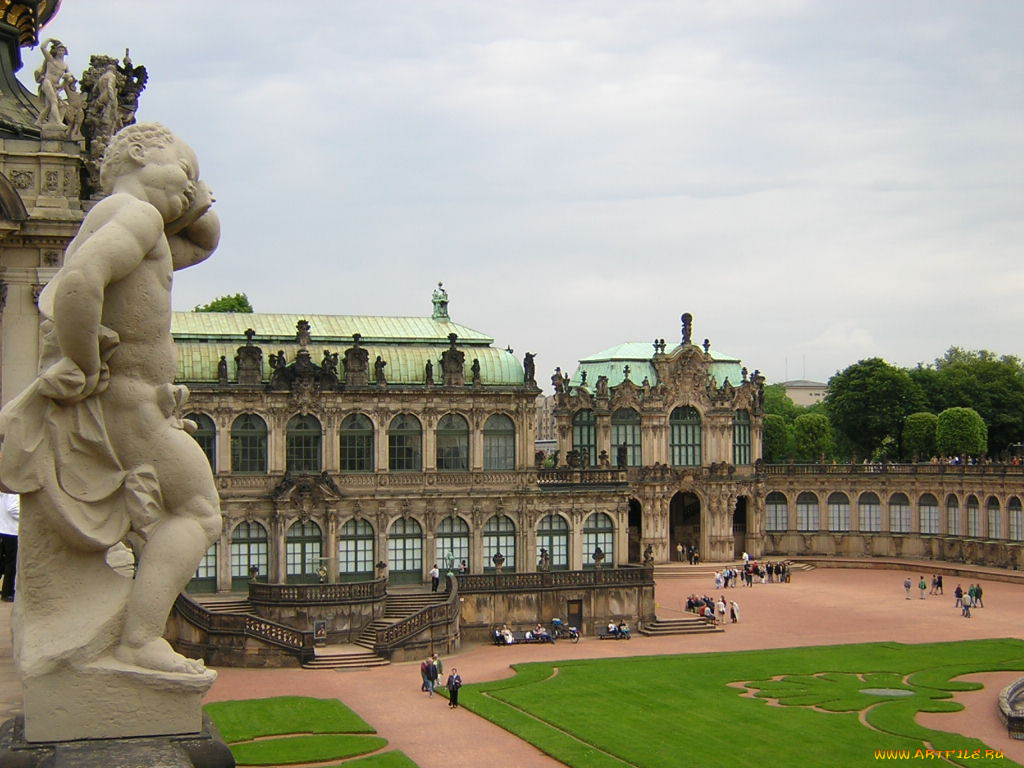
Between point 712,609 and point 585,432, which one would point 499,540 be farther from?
point 585,432

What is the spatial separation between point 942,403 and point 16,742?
390ft

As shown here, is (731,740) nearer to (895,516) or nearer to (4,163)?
(4,163)

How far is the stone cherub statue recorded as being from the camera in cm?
1012

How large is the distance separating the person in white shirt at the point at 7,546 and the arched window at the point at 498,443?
4080 cm

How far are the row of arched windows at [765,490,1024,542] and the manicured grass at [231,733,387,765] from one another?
62.0 metres

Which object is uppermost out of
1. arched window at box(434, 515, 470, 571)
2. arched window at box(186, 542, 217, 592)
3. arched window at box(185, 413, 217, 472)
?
arched window at box(185, 413, 217, 472)

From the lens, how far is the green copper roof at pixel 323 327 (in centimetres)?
6856

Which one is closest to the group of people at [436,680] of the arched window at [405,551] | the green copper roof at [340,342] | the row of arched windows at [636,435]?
the arched window at [405,551]

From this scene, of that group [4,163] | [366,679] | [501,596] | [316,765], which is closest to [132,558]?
[316,765]

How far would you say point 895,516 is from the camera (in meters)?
99.6

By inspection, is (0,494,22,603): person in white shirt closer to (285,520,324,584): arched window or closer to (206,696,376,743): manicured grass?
(206,696,376,743): manicured grass

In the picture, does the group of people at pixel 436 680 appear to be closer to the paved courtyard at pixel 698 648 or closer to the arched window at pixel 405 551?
the paved courtyard at pixel 698 648

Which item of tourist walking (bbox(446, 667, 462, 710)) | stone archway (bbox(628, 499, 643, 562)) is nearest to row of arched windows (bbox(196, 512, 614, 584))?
tourist walking (bbox(446, 667, 462, 710))

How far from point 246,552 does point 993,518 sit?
5185 cm
